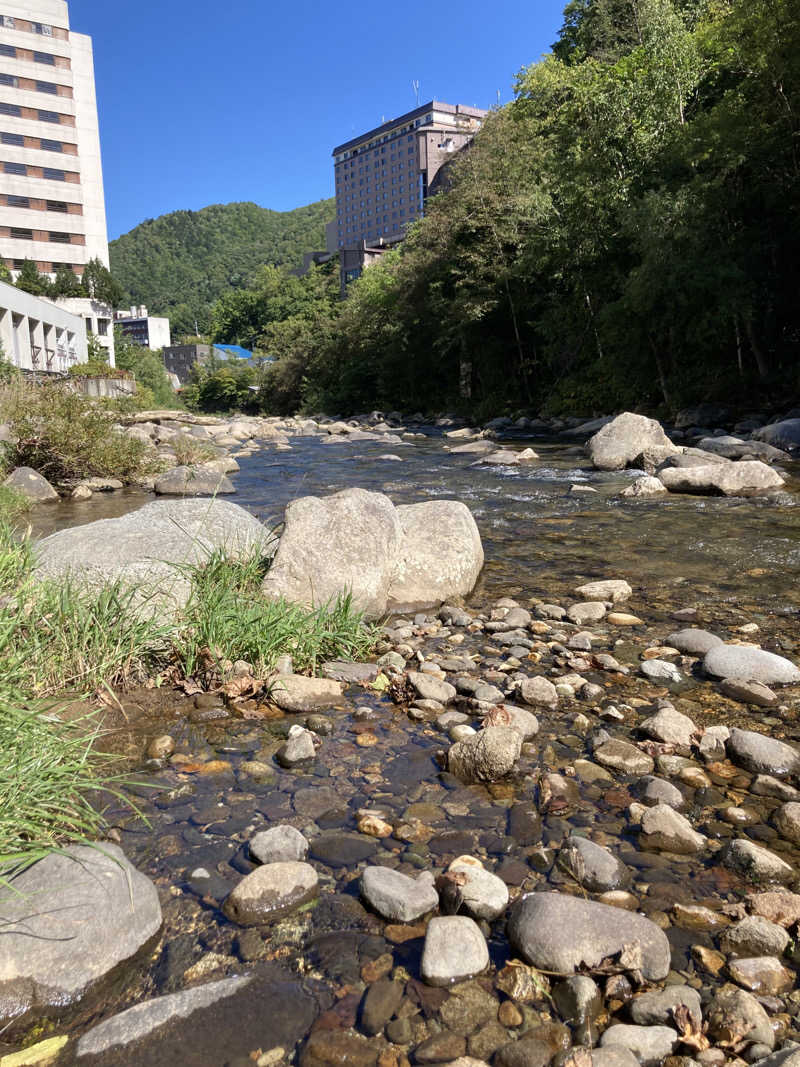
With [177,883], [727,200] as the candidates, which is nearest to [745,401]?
[727,200]

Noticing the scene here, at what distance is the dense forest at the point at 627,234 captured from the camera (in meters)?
18.7

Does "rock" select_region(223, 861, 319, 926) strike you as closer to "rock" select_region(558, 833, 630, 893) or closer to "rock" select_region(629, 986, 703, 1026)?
"rock" select_region(558, 833, 630, 893)

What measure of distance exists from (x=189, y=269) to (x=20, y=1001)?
496 ft

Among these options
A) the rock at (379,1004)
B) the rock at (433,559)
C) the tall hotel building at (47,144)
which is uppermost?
the tall hotel building at (47,144)

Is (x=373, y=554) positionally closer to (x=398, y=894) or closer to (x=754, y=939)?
(x=398, y=894)

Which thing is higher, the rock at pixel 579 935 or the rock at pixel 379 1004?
the rock at pixel 579 935

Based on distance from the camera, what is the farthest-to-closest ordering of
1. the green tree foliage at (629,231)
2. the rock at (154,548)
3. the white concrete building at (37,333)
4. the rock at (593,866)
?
the white concrete building at (37,333), the green tree foliage at (629,231), the rock at (154,548), the rock at (593,866)

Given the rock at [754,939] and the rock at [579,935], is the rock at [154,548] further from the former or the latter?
the rock at [754,939]

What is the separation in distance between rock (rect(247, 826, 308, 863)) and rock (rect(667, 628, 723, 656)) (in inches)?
123

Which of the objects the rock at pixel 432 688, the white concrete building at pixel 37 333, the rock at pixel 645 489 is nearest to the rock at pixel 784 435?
the rock at pixel 645 489

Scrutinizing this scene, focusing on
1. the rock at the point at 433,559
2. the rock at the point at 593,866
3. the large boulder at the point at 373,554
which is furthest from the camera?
the rock at the point at 433,559

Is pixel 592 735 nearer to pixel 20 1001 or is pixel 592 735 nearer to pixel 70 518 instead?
pixel 20 1001

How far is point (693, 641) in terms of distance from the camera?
498 cm

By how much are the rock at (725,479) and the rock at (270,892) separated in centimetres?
1047
